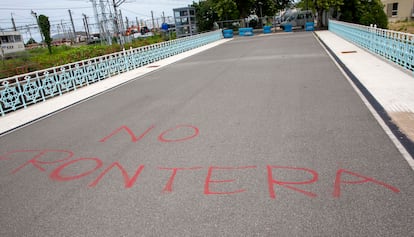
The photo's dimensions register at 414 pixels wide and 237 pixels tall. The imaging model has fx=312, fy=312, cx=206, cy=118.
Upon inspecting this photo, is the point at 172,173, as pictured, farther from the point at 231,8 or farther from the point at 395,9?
the point at 395,9

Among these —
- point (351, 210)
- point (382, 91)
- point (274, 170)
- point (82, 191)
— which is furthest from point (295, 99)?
point (82, 191)

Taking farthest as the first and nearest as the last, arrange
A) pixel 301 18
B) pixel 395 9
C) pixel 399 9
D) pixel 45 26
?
pixel 301 18, pixel 395 9, pixel 399 9, pixel 45 26

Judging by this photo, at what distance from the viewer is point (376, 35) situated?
46.3ft

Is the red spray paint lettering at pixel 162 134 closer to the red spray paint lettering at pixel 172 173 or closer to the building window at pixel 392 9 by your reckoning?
the red spray paint lettering at pixel 172 173

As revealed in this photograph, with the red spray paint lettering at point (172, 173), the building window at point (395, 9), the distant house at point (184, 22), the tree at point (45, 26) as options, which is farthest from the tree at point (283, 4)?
the red spray paint lettering at point (172, 173)

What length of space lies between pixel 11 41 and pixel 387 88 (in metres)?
61.6

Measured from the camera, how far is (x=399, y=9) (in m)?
42.2

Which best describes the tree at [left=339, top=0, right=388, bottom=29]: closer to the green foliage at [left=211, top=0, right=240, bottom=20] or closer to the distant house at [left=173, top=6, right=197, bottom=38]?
the green foliage at [left=211, top=0, right=240, bottom=20]

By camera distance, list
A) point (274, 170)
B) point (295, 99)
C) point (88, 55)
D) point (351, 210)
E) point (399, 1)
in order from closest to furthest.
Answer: point (351, 210)
point (274, 170)
point (295, 99)
point (88, 55)
point (399, 1)

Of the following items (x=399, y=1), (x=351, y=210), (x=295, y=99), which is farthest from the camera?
(x=399, y=1)

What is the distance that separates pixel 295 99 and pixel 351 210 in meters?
4.86

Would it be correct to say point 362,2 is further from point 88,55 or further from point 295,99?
point 295,99

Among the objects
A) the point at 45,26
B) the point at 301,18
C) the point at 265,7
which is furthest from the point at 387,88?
the point at 265,7

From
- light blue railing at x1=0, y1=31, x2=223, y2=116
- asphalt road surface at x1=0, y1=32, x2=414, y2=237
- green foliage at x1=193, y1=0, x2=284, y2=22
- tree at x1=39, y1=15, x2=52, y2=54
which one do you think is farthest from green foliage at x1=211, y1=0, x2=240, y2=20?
asphalt road surface at x1=0, y1=32, x2=414, y2=237
